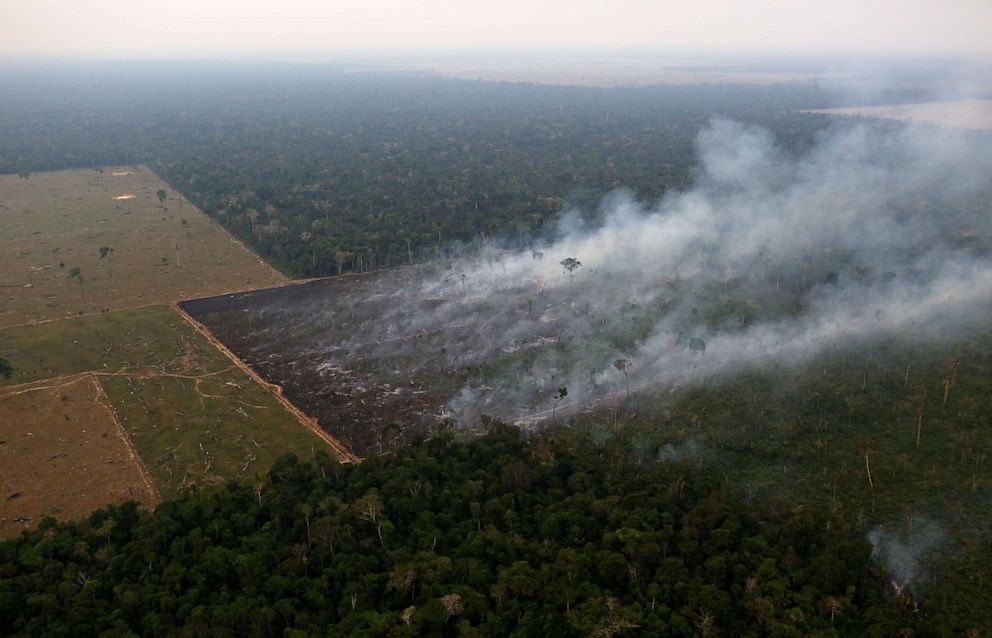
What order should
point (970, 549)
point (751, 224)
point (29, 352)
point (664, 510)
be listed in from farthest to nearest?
point (751, 224), point (29, 352), point (664, 510), point (970, 549)

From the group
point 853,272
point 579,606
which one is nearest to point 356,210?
point 853,272

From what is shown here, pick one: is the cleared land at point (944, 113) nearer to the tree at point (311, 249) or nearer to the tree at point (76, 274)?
the tree at point (311, 249)

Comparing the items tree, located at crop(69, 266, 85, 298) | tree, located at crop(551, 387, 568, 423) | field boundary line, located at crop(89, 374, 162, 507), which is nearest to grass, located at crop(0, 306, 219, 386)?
field boundary line, located at crop(89, 374, 162, 507)

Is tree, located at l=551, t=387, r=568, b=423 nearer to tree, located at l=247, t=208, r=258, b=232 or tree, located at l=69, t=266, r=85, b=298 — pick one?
tree, located at l=69, t=266, r=85, b=298

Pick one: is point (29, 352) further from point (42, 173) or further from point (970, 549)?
point (42, 173)

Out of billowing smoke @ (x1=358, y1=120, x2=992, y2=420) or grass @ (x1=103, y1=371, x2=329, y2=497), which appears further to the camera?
billowing smoke @ (x1=358, y1=120, x2=992, y2=420)

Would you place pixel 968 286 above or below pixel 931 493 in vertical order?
above

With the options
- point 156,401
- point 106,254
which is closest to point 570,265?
point 156,401
